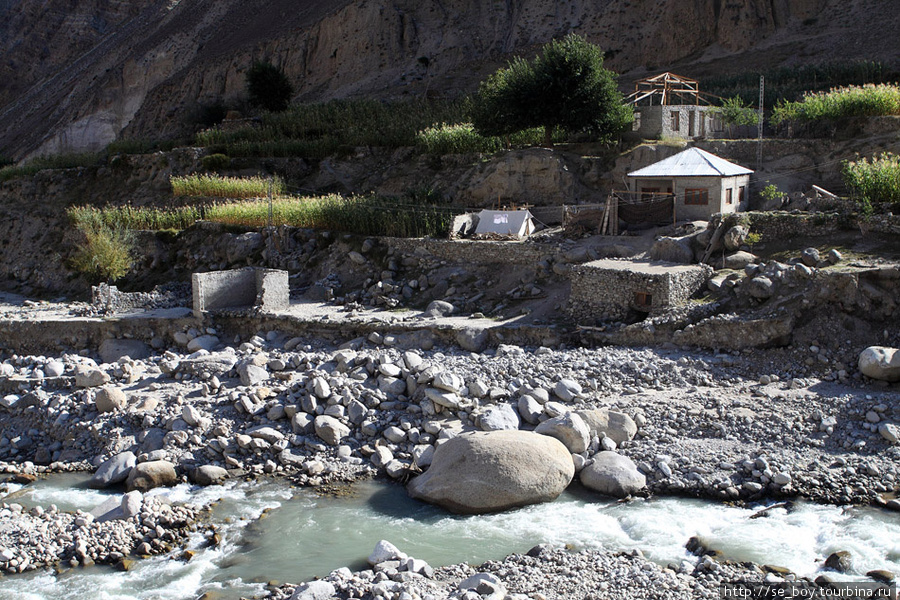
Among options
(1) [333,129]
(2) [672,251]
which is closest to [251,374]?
(2) [672,251]

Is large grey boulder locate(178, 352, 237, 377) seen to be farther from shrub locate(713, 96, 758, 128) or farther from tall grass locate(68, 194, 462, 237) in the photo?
shrub locate(713, 96, 758, 128)

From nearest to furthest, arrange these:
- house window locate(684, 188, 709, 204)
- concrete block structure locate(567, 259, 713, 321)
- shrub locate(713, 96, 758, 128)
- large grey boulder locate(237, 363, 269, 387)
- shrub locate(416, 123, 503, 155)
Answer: large grey boulder locate(237, 363, 269, 387)
concrete block structure locate(567, 259, 713, 321)
house window locate(684, 188, 709, 204)
shrub locate(713, 96, 758, 128)
shrub locate(416, 123, 503, 155)

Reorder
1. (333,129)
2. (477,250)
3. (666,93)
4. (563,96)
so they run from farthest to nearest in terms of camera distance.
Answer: (333,129) < (666,93) < (563,96) < (477,250)

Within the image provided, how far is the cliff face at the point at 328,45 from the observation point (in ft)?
120

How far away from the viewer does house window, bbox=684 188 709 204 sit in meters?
19.8

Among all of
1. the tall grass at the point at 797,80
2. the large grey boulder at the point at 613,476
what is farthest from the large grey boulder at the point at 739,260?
the tall grass at the point at 797,80

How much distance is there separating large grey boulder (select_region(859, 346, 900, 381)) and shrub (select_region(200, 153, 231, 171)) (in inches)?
890

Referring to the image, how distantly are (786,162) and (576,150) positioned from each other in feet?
19.7

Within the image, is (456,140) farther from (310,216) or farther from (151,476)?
(151,476)

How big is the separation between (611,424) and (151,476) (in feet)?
23.6

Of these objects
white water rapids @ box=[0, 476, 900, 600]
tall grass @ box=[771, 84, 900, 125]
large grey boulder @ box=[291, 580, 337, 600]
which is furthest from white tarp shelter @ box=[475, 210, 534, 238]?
large grey boulder @ box=[291, 580, 337, 600]

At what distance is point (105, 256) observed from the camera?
24.0 meters

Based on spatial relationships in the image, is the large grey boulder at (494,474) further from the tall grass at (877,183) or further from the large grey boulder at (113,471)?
the tall grass at (877,183)

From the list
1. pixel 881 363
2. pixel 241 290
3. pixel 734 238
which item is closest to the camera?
pixel 881 363
